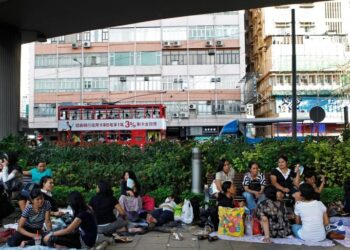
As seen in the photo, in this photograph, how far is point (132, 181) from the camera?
9.93 metres

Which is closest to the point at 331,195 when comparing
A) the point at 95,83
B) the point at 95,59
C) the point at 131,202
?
the point at 131,202

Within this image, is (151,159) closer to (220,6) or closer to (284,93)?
(220,6)

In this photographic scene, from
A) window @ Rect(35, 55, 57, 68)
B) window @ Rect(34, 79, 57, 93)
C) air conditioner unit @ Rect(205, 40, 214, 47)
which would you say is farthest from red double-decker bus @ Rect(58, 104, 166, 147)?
window @ Rect(35, 55, 57, 68)

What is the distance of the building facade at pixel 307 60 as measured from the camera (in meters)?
53.6

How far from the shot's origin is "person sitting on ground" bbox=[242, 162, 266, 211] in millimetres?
9305

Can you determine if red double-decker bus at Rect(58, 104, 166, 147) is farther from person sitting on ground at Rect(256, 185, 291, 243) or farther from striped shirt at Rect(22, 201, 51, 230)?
striped shirt at Rect(22, 201, 51, 230)

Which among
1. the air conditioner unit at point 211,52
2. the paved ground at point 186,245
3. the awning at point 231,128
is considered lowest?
the paved ground at point 186,245

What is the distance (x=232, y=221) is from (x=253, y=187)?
5.09 feet

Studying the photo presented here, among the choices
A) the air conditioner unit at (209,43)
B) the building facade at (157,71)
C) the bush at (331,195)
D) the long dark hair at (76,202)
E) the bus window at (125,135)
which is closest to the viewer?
the long dark hair at (76,202)

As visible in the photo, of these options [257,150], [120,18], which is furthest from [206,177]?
[120,18]

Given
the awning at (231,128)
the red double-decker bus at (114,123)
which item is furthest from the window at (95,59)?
the red double-decker bus at (114,123)

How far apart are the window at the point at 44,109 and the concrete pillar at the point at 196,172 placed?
1823 inches

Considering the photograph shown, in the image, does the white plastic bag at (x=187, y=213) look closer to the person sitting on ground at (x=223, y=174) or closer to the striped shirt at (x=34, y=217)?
the person sitting on ground at (x=223, y=174)

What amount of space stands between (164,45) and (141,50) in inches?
115
